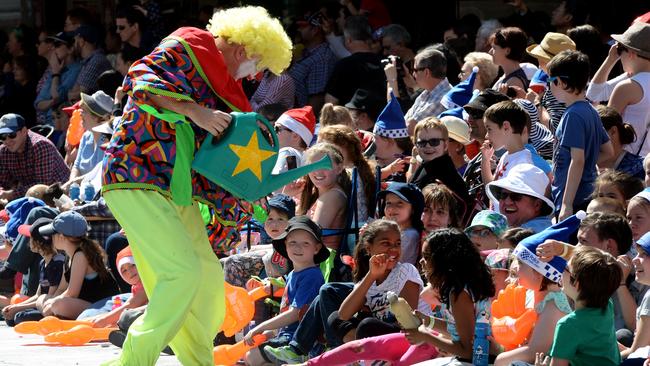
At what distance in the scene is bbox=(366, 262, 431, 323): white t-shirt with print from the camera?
691cm

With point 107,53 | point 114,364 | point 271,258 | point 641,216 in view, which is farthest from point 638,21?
point 107,53

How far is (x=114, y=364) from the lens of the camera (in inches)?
240

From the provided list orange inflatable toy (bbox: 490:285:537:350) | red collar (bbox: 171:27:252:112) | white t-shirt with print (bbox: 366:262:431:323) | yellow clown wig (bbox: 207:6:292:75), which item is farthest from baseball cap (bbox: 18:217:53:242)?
orange inflatable toy (bbox: 490:285:537:350)

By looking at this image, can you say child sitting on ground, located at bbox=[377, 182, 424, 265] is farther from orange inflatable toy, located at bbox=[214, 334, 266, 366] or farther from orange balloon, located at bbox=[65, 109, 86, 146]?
orange balloon, located at bbox=[65, 109, 86, 146]

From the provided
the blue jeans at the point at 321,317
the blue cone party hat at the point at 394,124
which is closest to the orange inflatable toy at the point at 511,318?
the blue jeans at the point at 321,317

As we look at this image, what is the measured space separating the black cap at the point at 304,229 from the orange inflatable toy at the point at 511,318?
152 centimetres

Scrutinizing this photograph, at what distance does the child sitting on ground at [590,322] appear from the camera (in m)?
5.46

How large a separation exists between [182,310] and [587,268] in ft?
6.10

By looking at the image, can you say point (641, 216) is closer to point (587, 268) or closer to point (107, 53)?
point (587, 268)

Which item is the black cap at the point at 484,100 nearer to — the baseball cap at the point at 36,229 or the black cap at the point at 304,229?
the black cap at the point at 304,229

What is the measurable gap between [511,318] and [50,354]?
129 inches

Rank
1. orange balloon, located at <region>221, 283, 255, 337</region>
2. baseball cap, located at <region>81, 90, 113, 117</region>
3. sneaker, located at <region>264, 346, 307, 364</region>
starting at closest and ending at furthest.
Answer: sneaker, located at <region>264, 346, 307, 364</region> < orange balloon, located at <region>221, 283, 255, 337</region> < baseball cap, located at <region>81, 90, 113, 117</region>

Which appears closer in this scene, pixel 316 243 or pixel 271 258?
pixel 316 243

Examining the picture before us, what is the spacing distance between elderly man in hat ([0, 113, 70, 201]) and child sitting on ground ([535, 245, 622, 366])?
776 centimetres
